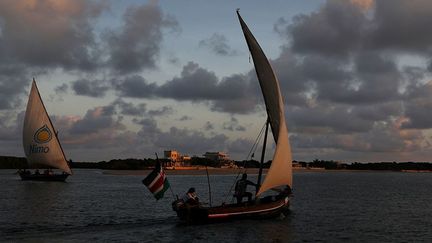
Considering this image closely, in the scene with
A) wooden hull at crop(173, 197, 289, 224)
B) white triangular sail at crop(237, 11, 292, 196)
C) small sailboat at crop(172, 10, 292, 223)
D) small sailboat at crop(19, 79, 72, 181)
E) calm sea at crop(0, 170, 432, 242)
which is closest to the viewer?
calm sea at crop(0, 170, 432, 242)

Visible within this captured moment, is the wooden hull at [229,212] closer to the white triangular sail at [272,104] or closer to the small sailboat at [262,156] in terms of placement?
the small sailboat at [262,156]

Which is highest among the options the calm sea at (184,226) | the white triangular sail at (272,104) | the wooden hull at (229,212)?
the white triangular sail at (272,104)

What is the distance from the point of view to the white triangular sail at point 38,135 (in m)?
104

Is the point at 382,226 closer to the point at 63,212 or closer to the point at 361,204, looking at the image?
the point at 361,204

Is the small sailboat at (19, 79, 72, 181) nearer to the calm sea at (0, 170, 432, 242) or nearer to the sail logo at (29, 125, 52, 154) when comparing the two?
the sail logo at (29, 125, 52, 154)

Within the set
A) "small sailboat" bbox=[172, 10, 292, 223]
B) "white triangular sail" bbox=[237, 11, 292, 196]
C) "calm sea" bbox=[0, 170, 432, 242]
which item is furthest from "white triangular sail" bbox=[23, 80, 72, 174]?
"white triangular sail" bbox=[237, 11, 292, 196]

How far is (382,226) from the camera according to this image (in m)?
48.4

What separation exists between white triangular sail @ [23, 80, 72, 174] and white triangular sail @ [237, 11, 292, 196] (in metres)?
70.5

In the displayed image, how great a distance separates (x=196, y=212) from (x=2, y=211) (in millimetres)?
25431

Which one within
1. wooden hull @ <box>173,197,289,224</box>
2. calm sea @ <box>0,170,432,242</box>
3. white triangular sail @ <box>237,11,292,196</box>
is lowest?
calm sea @ <box>0,170,432,242</box>

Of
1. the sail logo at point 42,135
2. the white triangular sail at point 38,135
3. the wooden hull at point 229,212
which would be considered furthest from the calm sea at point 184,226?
the white triangular sail at point 38,135

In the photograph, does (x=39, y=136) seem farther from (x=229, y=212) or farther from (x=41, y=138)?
(x=229, y=212)

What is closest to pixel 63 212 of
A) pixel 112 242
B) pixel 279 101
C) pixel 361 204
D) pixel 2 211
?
pixel 2 211

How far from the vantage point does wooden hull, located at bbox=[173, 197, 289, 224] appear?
1644 inches
